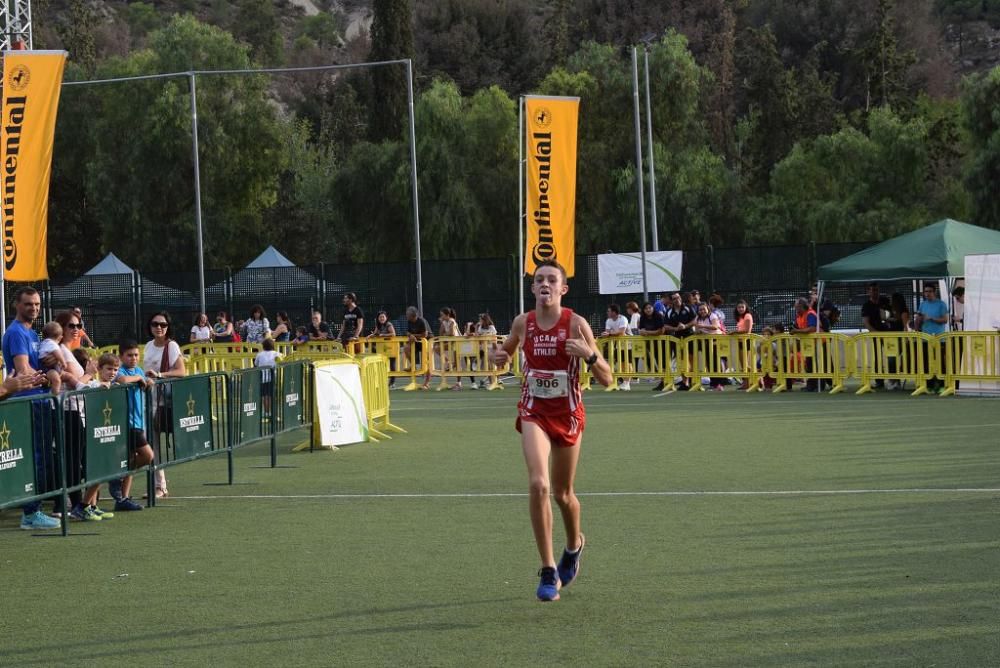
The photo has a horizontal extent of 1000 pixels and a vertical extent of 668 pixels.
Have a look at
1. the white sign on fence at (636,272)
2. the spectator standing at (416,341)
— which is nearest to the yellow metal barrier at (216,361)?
the spectator standing at (416,341)

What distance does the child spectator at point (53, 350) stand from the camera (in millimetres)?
12210

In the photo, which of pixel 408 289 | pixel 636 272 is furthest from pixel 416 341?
pixel 408 289

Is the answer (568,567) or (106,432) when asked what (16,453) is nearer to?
(106,432)

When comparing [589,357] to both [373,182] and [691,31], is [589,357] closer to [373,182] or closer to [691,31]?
[373,182]

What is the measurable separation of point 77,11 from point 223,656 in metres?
93.8

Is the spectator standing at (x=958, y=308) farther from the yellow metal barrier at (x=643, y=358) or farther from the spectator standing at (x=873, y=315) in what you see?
the yellow metal barrier at (x=643, y=358)

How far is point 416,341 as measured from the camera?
103 ft

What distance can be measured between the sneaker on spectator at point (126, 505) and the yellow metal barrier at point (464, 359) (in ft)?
56.0

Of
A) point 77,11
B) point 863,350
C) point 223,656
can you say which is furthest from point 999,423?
point 77,11

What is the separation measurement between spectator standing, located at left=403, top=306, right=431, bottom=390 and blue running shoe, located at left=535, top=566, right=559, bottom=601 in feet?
73.1

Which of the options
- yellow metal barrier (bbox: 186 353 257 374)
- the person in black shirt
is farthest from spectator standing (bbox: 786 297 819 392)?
yellow metal barrier (bbox: 186 353 257 374)

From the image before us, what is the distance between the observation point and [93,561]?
10383 millimetres

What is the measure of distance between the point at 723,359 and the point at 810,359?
1813 millimetres

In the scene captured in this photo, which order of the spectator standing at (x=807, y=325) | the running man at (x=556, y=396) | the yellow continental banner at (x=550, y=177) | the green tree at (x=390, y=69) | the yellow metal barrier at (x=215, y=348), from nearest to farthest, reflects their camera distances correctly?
A: 1. the running man at (x=556, y=396)
2. the spectator standing at (x=807, y=325)
3. the yellow continental banner at (x=550, y=177)
4. the yellow metal barrier at (x=215, y=348)
5. the green tree at (x=390, y=69)
